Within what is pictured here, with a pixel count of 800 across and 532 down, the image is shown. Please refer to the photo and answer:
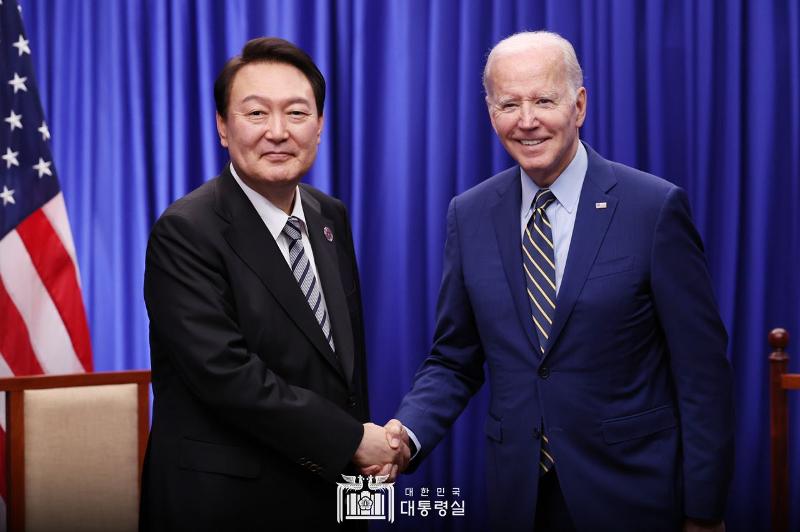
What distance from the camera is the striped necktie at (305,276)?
205 cm

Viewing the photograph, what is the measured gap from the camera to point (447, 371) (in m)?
2.40

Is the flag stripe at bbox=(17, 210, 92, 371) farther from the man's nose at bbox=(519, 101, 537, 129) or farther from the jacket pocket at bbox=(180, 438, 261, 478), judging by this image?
the man's nose at bbox=(519, 101, 537, 129)

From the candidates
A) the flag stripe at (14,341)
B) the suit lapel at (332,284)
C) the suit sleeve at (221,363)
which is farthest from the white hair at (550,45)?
the flag stripe at (14,341)

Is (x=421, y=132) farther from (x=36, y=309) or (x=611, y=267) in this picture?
(x=611, y=267)

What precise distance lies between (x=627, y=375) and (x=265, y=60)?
1.13 metres

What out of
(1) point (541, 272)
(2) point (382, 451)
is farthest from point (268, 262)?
(1) point (541, 272)

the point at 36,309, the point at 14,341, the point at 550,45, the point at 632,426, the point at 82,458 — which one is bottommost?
the point at 82,458

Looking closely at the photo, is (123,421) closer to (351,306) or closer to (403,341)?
(351,306)

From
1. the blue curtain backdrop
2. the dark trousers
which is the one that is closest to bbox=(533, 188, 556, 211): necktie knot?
the dark trousers

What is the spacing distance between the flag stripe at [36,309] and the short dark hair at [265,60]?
1.45 m

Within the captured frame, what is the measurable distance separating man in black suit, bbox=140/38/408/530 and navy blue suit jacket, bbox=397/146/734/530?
0.41 metres

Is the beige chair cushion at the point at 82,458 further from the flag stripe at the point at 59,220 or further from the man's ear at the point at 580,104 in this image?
the man's ear at the point at 580,104

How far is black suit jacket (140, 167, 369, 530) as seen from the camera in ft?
6.22

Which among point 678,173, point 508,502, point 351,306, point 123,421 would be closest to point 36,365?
point 123,421
